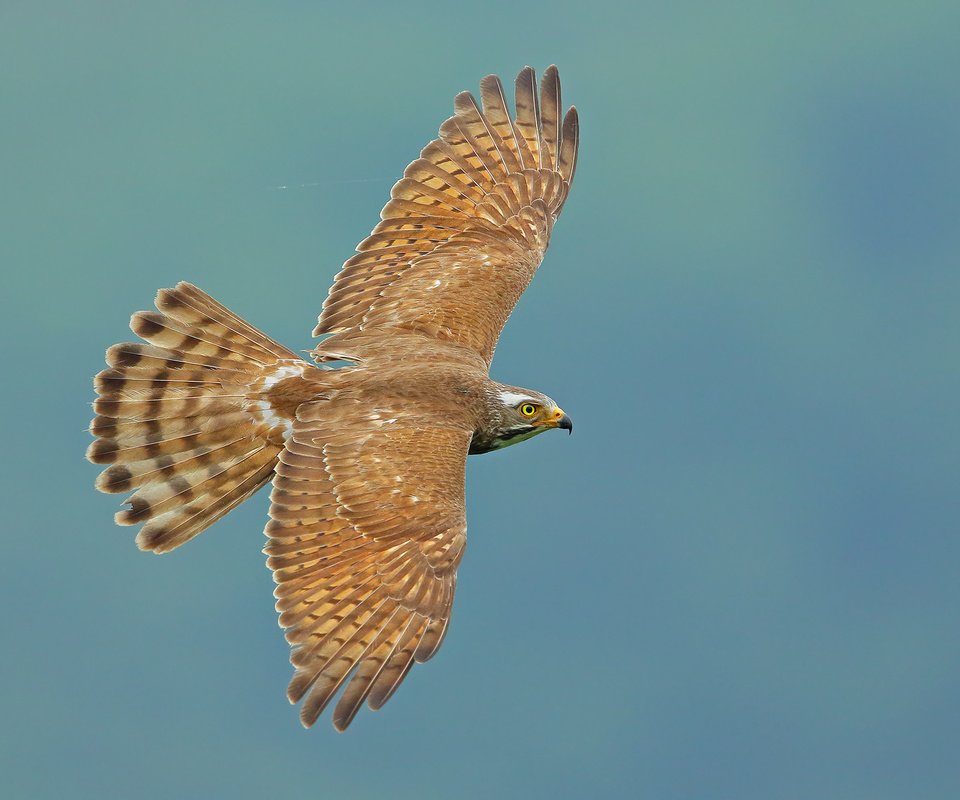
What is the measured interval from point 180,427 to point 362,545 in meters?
2.14

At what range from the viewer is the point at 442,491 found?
37.6 feet

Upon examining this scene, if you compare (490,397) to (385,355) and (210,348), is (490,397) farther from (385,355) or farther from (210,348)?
(210,348)

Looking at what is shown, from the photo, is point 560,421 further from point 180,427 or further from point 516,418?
point 180,427

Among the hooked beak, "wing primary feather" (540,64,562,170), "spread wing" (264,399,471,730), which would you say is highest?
"wing primary feather" (540,64,562,170)

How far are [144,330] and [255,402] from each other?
1.10 m

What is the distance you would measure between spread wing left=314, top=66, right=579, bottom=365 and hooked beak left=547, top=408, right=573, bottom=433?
1078 millimetres

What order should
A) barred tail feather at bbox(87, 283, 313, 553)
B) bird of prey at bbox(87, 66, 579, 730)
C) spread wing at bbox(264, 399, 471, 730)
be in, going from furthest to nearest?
barred tail feather at bbox(87, 283, 313, 553) < bird of prey at bbox(87, 66, 579, 730) < spread wing at bbox(264, 399, 471, 730)

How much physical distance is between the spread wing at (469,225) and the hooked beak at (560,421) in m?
1.08

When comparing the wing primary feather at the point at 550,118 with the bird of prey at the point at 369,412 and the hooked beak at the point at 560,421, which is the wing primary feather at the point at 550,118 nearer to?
the bird of prey at the point at 369,412

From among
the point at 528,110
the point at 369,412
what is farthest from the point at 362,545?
the point at 528,110

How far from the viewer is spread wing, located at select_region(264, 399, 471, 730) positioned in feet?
33.7

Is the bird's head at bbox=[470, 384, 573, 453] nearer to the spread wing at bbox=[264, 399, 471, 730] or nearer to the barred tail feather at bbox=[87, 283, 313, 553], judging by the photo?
the spread wing at bbox=[264, 399, 471, 730]

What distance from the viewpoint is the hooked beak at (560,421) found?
12.8m

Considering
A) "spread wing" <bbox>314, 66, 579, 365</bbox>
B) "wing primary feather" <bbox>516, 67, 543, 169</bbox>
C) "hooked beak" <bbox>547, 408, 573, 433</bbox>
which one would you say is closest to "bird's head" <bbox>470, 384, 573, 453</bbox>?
"hooked beak" <bbox>547, 408, 573, 433</bbox>
